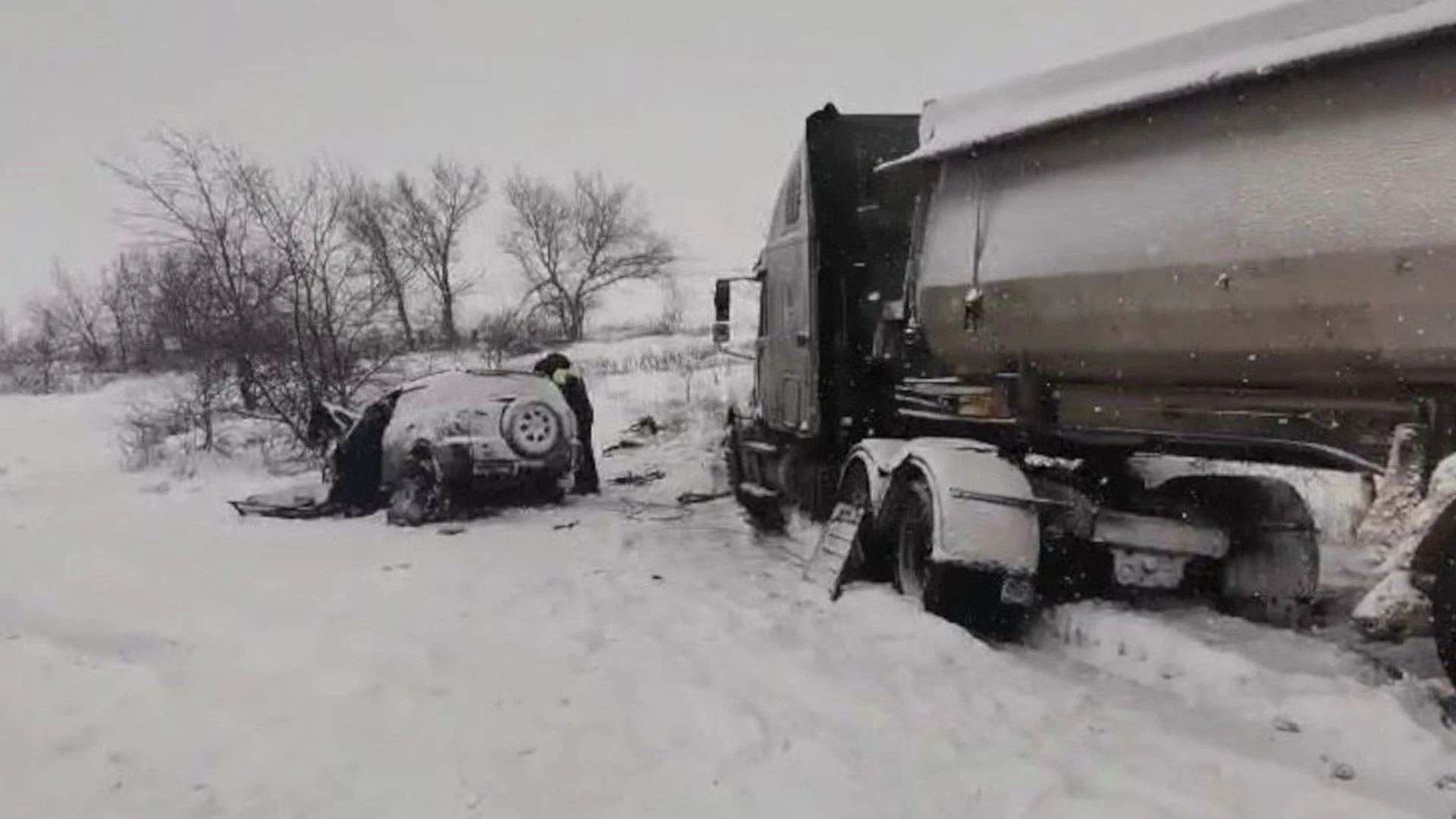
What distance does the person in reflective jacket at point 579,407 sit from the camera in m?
13.5

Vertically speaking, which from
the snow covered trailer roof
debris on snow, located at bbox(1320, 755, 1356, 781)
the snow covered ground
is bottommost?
the snow covered ground

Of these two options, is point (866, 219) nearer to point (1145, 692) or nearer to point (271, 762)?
point (1145, 692)

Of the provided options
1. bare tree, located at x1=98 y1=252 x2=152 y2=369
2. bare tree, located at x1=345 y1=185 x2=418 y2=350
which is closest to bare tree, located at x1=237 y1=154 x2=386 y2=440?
bare tree, located at x1=345 y1=185 x2=418 y2=350

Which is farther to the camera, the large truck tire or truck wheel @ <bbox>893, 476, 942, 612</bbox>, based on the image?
truck wheel @ <bbox>893, 476, 942, 612</bbox>

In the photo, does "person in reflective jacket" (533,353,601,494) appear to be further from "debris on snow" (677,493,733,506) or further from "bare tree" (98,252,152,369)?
"bare tree" (98,252,152,369)

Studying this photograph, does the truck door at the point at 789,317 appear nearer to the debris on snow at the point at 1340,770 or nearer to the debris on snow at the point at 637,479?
the debris on snow at the point at 637,479

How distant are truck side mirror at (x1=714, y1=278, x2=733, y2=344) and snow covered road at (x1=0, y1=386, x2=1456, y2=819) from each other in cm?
338

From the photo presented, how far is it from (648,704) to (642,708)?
56mm

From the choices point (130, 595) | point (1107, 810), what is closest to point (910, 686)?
point (1107, 810)

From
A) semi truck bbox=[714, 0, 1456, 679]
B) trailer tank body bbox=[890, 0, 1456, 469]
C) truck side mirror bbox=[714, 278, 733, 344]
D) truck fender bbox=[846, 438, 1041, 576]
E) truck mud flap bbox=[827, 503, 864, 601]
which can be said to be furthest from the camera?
truck side mirror bbox=[714, 278, 733, 344]

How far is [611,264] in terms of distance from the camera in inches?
2501

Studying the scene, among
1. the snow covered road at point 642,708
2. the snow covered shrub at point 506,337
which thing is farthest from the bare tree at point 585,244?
the snow covered road at point 642,708

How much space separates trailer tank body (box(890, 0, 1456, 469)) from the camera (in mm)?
4316

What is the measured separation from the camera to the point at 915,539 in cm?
726
